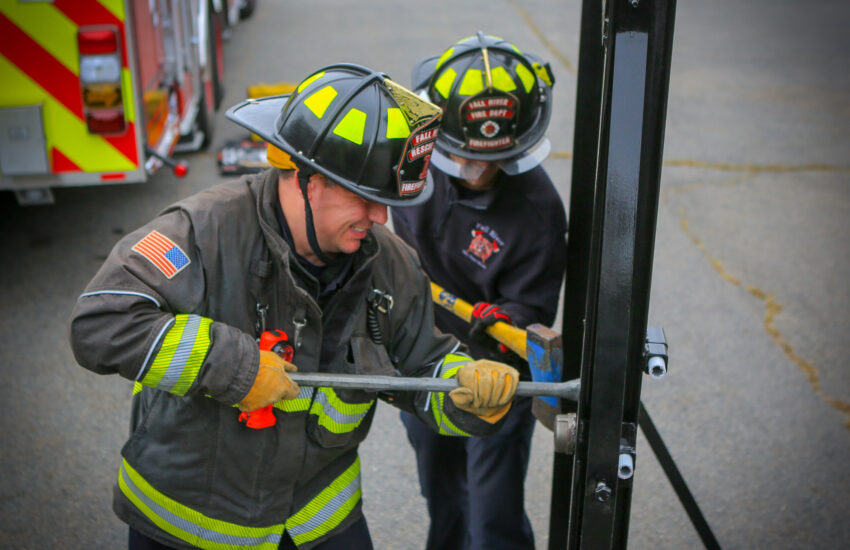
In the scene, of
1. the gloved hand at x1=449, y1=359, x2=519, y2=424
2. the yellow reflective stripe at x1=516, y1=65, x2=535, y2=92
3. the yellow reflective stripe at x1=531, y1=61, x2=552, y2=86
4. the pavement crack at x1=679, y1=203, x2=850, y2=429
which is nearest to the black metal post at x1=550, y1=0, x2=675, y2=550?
the gloved hand at x1=449, y1=359, x2=519, y2=424

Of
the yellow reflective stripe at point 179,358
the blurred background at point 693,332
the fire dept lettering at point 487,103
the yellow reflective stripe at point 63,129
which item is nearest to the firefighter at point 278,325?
the yellow reflective stripe at point 179,358

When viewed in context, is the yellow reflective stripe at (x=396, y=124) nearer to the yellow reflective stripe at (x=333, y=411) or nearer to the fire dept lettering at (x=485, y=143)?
the yellow reflective stripe at (x=333, y=411)

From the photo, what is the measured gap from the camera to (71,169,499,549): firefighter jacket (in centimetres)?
168

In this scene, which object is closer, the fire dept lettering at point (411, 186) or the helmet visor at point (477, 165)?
the fire dept lettering at point (411, 186)

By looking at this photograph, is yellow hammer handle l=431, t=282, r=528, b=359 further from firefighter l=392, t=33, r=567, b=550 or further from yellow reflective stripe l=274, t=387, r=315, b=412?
yellow reflective stripe l=274, t=387, r=315, b=412

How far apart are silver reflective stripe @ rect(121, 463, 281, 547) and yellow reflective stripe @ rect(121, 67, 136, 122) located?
2768 millimetres

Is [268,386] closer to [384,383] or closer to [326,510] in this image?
[384,383]

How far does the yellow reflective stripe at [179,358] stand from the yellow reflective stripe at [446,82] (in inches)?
50.3

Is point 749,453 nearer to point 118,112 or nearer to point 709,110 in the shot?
point 118,112

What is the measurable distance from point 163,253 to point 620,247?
3.03ft

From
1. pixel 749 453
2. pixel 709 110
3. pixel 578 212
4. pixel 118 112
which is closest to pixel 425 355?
pixel 578 212

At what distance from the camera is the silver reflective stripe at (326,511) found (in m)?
2.04

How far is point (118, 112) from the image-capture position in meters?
4.30

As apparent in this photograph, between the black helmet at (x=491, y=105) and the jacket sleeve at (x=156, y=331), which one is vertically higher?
the black helmet at (x=491, y=105)
